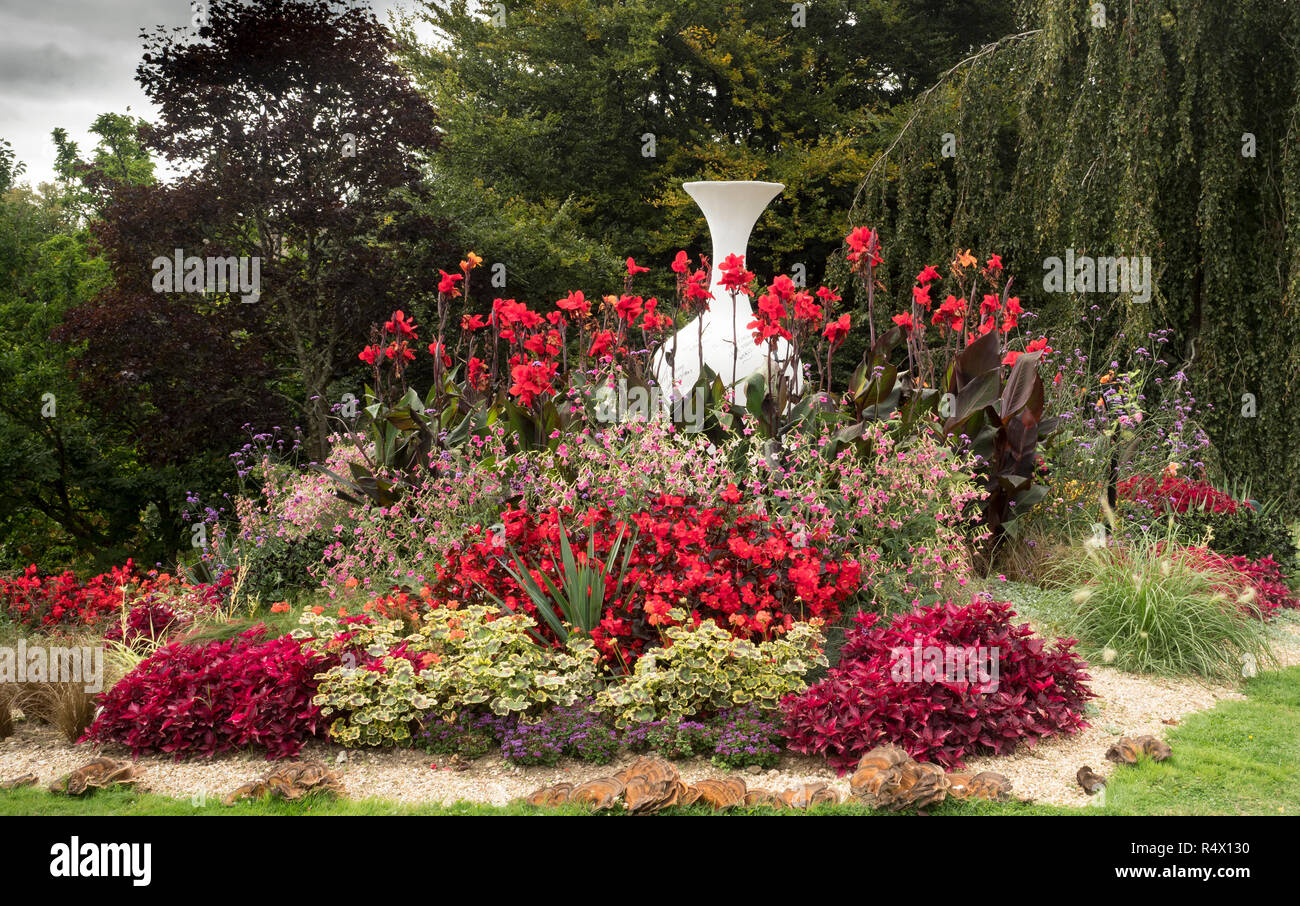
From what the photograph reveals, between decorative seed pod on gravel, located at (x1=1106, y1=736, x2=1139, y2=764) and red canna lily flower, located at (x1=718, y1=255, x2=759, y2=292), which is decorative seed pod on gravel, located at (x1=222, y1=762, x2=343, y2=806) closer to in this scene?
decorative seed pod on gravel, located at (x1=1106, y1=736, x2=1139, y2=764)

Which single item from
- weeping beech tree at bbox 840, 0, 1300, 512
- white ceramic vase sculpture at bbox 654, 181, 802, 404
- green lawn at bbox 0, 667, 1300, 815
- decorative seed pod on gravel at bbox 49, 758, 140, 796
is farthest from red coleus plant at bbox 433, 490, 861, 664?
weeping beech tree at bbox 840, 0, 1300, 512

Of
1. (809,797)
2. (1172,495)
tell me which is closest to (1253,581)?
(1172,495)

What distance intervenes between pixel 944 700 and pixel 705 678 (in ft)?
2.42

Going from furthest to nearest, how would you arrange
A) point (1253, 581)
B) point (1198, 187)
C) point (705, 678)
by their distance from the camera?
1. point (1198, 187)
2. point (1253, 581)
3. point (705, 678)

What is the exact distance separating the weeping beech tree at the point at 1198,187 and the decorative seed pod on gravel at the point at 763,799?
5277mm

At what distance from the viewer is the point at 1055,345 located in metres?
7.95

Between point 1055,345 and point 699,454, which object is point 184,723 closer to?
point 699,454

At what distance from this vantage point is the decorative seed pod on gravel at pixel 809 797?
270cm

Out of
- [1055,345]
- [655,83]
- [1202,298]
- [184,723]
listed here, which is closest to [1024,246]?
[1055,345]

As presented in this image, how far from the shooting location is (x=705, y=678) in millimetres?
3223

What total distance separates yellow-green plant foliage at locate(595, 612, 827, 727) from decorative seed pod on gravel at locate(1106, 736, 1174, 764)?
0.91m

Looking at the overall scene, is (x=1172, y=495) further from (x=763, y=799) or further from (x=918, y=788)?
(x=763, y=799)

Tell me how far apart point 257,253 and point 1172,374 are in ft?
23.9

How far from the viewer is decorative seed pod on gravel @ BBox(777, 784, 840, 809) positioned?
270 cm
